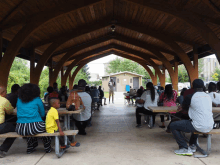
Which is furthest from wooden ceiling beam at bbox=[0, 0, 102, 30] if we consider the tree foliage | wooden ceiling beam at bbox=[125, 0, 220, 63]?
the tree foliage

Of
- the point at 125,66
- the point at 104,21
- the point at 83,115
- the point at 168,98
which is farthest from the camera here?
the point at 125,66

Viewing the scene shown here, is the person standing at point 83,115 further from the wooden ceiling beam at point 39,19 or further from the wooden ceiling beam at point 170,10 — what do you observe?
the wooden ceiling beam at point 170,10

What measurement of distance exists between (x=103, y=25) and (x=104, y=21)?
204mm

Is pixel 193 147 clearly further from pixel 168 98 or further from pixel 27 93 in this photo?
pixel 27 93

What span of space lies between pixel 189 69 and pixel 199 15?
11.7ft

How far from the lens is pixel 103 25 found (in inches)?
437

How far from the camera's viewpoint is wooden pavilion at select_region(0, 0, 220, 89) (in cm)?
757

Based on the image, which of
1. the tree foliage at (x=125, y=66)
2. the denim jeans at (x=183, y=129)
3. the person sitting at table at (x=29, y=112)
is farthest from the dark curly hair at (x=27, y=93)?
the tree foliage at (x=125, y=66)

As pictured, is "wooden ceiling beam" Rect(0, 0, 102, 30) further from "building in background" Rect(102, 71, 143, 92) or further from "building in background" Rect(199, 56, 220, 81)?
"building in background" Rect(199, 56, 220, 81)

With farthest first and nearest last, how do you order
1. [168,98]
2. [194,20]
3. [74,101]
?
[194,20] → [168,98] → [74,101]

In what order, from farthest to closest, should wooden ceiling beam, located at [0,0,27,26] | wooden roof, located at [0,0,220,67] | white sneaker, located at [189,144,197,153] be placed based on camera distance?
wooden roof, located at [0,0,220,67] → wooden ceiling beam, located at [0,0,27,26] → white sneaker, located at [189,144,197,153]

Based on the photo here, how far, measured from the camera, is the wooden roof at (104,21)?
7.49 m

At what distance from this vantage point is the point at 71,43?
45.4ft

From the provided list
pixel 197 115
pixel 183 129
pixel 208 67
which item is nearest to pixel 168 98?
pixel 183 129
